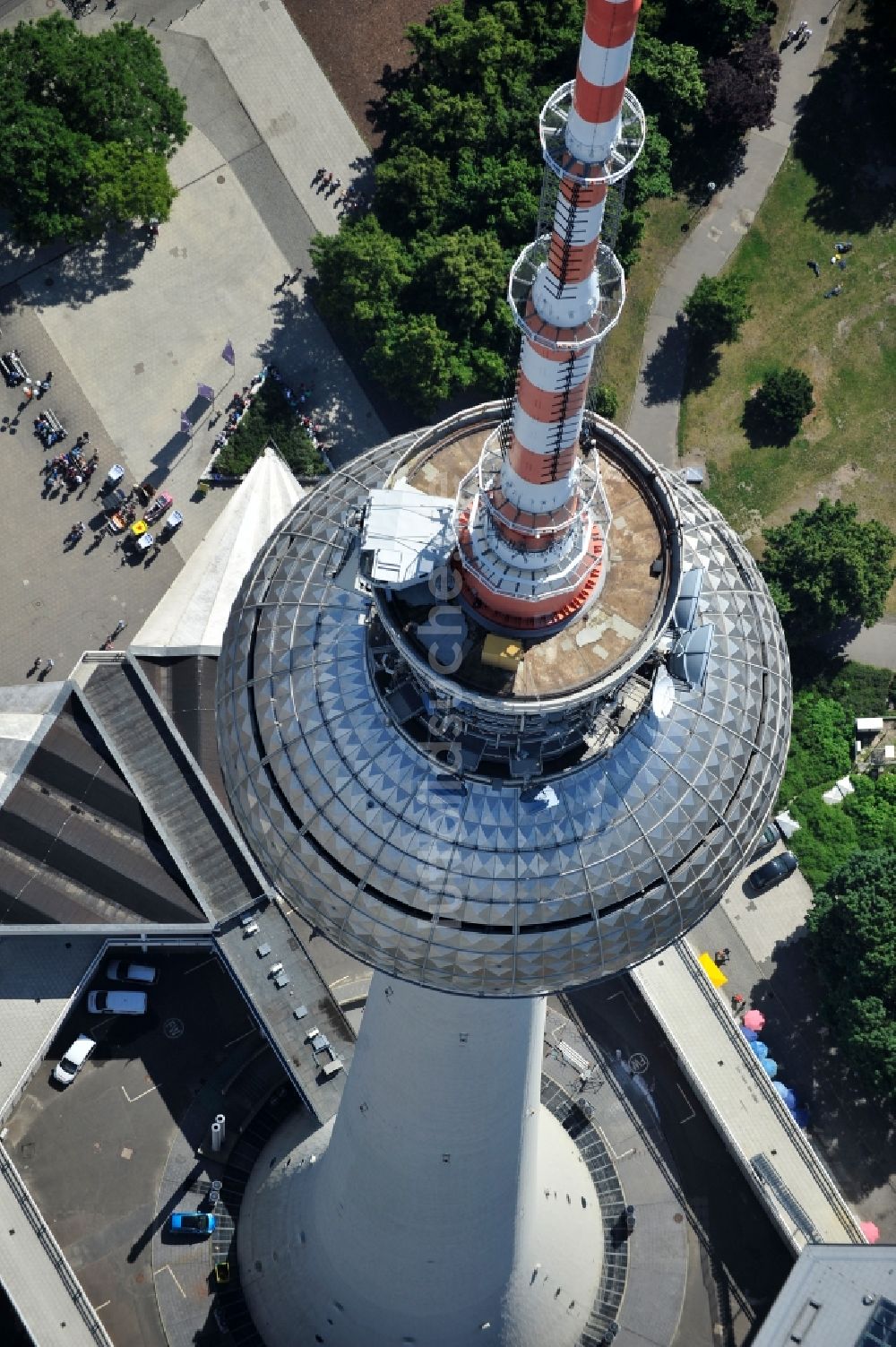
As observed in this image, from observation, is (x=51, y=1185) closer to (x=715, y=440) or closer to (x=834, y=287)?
(x=715, y=440)

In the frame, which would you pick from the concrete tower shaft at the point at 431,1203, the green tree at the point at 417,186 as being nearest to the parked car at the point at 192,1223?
the concrete tower shaft at the point at 431,1203

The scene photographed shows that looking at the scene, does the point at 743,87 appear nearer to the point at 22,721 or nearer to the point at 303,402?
the point at 303,402

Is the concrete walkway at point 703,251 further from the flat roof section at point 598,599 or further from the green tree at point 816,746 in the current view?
the flat roof section at point 598,599

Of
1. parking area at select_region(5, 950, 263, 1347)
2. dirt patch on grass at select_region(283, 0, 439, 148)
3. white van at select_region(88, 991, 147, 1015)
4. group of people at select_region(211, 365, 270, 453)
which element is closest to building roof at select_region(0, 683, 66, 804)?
white van at select_region(88, 991, 147, 1015)

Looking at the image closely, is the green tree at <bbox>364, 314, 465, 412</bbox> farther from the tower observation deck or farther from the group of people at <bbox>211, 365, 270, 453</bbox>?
the tower observation deck

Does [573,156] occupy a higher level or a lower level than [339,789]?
higher

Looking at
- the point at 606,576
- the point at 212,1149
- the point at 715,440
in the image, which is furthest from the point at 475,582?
the point at 715,440

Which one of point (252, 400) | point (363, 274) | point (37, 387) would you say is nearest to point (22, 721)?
point (37, 387)
